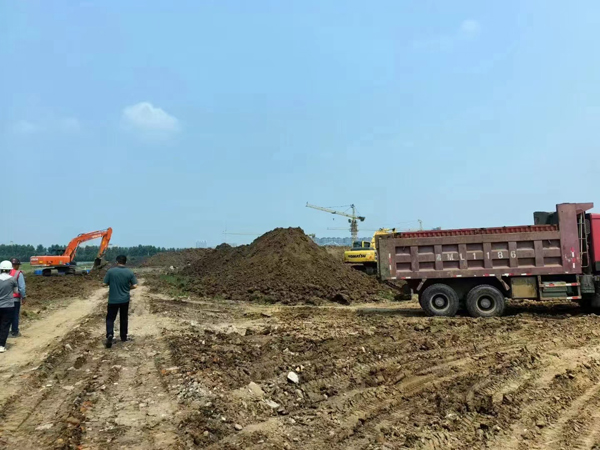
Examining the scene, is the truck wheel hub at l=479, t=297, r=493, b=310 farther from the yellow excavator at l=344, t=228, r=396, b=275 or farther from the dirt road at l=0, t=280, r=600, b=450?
the yellow excavator at l=344, t=228, r=396, b=275

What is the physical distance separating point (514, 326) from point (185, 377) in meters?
7.16

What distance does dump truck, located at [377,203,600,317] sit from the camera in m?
10.8

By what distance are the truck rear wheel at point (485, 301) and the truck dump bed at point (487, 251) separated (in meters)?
0.42

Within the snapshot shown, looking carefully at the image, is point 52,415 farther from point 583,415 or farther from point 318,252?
point 318,252

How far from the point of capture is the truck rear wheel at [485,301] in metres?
11.2

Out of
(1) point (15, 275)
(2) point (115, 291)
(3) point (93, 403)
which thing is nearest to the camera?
(3) point (93, 403)

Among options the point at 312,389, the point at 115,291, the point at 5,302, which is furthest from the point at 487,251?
the point at 5,302

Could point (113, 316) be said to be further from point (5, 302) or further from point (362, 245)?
point (362, 245)

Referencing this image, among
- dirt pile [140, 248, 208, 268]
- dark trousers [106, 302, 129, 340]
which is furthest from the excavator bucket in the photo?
dark trousers [106, 302, 129, 340]

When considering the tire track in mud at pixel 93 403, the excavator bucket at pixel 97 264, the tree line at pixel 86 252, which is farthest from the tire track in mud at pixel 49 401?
the tree line at pixel 86 252

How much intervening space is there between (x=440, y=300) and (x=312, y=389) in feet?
22.9

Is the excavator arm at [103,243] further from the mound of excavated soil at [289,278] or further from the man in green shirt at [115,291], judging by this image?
the man in green shirt at [115,291]

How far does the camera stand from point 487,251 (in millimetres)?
11211

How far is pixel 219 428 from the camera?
4.35m
